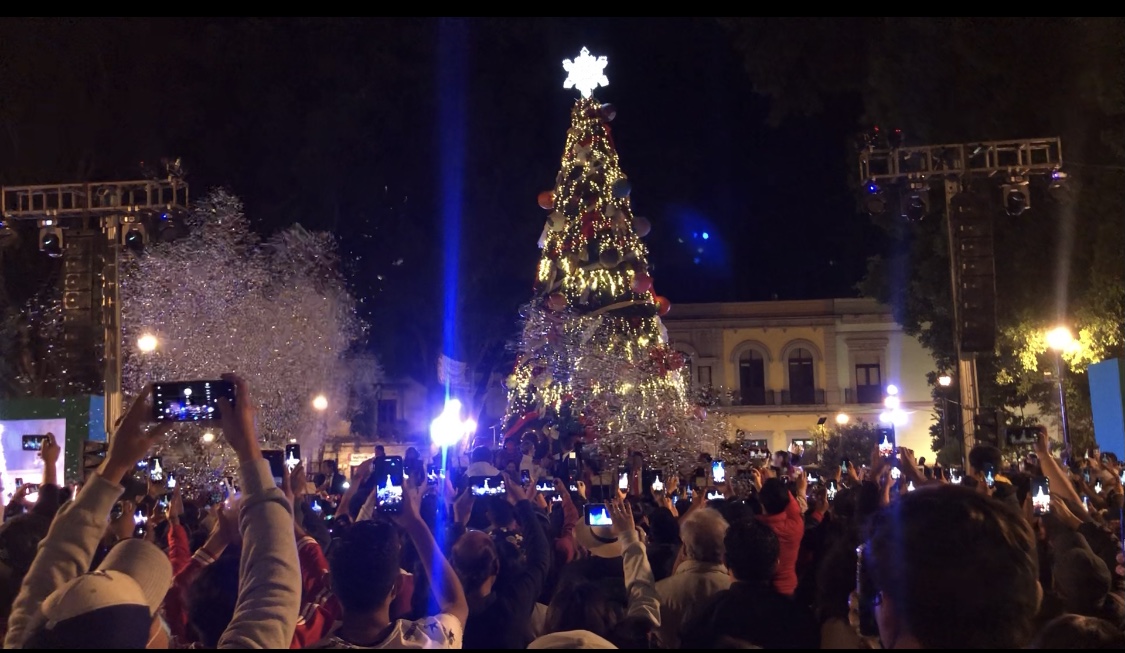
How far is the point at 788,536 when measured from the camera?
614 centimetres

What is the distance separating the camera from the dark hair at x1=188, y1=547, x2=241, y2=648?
379 centimetres

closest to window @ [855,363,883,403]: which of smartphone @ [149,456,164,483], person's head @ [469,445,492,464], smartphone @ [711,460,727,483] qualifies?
person's head @ [469,445,492,464]

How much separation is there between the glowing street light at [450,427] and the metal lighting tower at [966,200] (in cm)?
964

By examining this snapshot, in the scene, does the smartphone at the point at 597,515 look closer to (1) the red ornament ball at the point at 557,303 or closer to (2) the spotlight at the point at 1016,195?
(2) the spotlight at the point at 1016,195

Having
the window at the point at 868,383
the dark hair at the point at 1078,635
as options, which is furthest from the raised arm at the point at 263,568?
the window at the point at 868,383

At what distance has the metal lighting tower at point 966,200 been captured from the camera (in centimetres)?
1603

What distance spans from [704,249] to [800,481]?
1519 inches

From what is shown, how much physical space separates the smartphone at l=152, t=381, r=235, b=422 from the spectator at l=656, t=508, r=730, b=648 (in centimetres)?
246

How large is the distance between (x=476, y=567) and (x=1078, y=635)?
2.66 m

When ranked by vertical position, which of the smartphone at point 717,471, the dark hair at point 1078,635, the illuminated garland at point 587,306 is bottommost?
the smartphone at point 717,471

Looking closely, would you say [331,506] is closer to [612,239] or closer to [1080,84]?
[612,239]

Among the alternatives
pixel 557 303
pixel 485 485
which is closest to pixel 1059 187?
pixel 557 303

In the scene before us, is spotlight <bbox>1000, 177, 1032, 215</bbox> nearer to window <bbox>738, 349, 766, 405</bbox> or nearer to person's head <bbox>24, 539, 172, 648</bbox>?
person's head <bbox>24, 539, 172, 648</bbox>

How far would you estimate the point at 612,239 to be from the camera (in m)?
21.8
